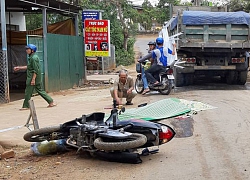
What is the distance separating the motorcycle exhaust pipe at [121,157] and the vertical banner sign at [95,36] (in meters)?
13.4

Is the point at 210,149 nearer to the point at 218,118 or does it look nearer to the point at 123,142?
the point at 123,142

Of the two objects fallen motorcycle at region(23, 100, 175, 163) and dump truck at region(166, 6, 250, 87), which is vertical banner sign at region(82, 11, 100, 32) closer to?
dump truck at region(166, 6, 250, 87)

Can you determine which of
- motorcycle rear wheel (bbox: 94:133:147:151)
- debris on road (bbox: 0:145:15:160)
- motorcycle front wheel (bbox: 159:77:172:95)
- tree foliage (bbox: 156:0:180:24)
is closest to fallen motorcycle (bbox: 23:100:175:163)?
motorcycle rear wheel (bbox: 94:133:147:151)

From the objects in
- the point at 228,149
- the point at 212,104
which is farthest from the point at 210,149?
the point at 212,104

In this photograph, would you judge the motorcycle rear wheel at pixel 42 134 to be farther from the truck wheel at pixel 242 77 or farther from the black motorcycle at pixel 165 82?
the truck wheel at pixel 242 77

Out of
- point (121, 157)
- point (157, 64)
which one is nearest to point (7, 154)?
point (121, 157)

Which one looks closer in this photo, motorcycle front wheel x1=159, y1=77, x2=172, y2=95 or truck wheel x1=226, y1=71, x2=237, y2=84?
motorcycle front wheel x1=159, y1=77, x2=172, y2=95

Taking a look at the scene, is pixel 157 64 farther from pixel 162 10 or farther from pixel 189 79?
pixel 162 10

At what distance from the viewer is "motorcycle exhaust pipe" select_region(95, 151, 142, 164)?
17.5 feet

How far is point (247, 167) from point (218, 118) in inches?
114

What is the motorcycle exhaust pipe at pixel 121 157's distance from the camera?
532cm

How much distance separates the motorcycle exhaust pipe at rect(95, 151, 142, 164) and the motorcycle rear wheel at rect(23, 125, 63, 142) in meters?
0.97

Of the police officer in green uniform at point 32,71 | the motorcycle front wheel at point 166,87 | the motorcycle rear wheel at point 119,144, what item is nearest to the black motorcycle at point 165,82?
the motorcycle front wheel at point 166,87

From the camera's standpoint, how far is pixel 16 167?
5625 millimetres
